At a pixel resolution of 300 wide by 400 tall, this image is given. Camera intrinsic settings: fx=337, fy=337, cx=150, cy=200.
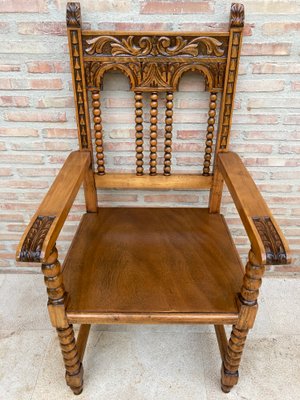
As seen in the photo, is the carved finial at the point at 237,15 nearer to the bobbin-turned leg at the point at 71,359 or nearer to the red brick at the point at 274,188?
the red brick at the point at 274,188

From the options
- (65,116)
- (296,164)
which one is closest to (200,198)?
(296,164)

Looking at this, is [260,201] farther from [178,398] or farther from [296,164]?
[178,398]

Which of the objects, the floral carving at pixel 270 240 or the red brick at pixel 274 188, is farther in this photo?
the red brick at pixel 274 188

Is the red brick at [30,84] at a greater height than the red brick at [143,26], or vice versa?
the red brick at [143,26]

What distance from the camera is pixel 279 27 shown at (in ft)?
3.50

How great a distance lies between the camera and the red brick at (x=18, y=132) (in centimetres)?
126

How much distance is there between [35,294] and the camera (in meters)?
1.54

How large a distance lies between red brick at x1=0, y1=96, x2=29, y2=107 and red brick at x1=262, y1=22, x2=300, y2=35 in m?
0.84

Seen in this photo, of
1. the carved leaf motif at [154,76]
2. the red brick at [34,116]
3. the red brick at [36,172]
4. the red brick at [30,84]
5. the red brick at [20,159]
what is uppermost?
the carved leaf motif at [154,76]

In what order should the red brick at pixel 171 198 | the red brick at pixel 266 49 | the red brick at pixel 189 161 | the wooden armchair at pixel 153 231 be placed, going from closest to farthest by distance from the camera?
the wooden armchair at pixel 153 231 < the red brick at pixel 266 49 < the red brick at pixel 189 161 < the red brick at pixel 171 198

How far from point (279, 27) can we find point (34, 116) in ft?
2.89

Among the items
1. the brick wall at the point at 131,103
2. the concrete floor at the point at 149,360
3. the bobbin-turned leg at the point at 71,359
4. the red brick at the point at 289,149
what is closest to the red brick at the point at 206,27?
the brick wall at the point at 131,103

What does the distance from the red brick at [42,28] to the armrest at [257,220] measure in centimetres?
69

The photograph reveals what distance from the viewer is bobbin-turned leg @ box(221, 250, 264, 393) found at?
0.84m
